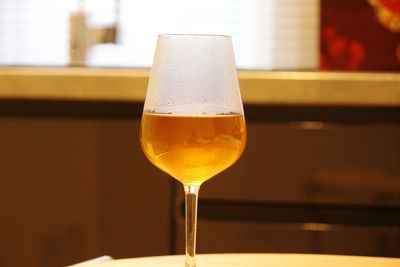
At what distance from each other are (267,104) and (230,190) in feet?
0.61

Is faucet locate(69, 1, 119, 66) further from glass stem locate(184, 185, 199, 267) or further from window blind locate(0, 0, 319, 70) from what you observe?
glass stem locate(184, 185, 199, 267)

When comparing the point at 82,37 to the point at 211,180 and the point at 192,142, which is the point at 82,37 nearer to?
the point at 211,180

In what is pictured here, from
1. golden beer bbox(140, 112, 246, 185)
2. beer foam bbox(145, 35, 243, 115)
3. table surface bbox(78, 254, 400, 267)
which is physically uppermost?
beer foam bbox(145, 35, 243, 115)

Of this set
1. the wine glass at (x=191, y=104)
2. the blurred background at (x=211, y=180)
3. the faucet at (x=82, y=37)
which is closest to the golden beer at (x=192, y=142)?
the wine glass at (x=191, y=104)

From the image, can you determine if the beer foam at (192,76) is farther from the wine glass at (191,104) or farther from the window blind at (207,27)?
the window blind at (207,27)

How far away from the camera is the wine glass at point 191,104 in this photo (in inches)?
33.7

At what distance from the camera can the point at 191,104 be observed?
33.7 inches

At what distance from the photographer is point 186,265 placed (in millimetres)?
837

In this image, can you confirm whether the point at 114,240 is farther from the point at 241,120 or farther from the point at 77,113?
the point at 241,120

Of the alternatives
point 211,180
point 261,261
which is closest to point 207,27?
point 211,180

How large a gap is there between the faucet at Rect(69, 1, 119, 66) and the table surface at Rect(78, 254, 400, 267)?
63.5 inches

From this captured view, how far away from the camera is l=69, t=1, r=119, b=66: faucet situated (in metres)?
2.48

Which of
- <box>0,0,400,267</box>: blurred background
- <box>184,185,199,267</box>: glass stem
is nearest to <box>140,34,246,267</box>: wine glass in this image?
<box>184,185,199,267</box>: glass stem

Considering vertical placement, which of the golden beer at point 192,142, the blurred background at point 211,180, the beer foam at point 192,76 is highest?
the beer foam at point 192,76
